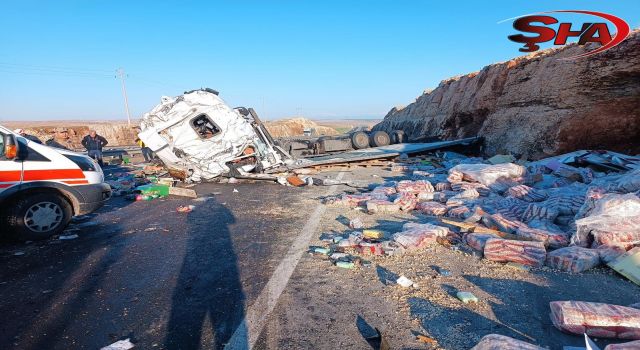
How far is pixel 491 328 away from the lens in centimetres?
Answer: 252

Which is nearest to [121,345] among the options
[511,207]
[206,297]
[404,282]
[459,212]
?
[206,297]

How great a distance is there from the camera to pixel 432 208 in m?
5.73

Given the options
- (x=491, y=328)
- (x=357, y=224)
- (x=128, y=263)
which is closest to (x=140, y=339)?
(x=128, y=263)

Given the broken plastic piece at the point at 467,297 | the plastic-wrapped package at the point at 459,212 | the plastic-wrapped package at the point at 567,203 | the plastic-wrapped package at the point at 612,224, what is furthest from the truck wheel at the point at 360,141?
the broken plastic piece at the point at 467,297

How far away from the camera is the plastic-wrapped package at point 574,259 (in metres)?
3.38

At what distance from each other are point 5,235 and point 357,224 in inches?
189

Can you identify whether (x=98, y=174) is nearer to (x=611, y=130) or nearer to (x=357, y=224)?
(x=357, y=224)

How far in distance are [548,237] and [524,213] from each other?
1011 millimetres

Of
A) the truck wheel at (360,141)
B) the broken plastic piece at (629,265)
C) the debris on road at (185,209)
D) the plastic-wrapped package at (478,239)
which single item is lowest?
the broken plastic piece at (629,265)

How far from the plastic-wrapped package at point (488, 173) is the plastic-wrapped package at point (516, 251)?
333 cm

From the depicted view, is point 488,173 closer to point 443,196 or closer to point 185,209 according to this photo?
point 443,196

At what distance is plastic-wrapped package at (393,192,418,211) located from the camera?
602cm

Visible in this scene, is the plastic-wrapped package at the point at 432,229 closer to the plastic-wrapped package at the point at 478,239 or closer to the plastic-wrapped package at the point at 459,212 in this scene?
the plastic-wrapped package at the point at 478,239

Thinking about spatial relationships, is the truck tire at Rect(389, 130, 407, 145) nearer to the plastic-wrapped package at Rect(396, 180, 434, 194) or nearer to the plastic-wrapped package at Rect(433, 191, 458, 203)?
the plastic-wrapped package at Rect(396, 180, 434, 194)
